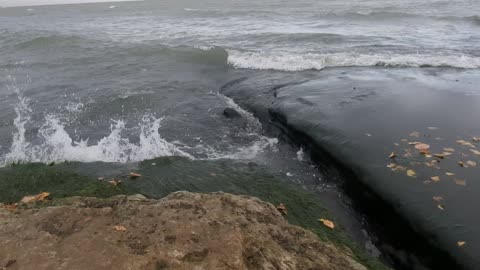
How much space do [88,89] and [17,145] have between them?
517 cm

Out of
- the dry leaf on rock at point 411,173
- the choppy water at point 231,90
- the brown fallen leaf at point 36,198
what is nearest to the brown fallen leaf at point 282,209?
the choppy water at point 231,90

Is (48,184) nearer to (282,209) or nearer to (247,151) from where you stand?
(282,209)

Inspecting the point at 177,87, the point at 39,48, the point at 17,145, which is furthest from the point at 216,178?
the point at 39,48

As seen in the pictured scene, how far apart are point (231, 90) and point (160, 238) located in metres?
9.49

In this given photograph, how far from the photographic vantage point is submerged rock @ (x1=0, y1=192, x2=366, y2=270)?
356cm

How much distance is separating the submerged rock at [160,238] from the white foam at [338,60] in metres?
11.7

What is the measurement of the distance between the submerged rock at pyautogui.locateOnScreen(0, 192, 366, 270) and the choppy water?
2.71 m

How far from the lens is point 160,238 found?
3.89m

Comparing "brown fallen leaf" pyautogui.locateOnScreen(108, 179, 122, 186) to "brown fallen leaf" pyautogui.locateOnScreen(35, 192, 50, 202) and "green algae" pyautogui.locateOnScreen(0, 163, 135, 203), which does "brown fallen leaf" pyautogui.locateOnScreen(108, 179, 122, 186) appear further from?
"brown fallen leaf" pyautogui.locateOnScreen(35, 192, 50, 202)

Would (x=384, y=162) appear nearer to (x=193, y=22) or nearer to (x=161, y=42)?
(x=161, y=42)

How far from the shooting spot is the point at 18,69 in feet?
57.6

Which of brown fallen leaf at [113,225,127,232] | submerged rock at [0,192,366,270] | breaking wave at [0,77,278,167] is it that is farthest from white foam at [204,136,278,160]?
brown fallen leaf at [113,225,127,232]

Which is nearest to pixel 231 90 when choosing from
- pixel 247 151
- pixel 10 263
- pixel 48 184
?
pixel 247 151

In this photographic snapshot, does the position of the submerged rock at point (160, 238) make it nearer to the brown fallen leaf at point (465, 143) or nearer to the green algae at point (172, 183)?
the green algae at point (172, 183)
